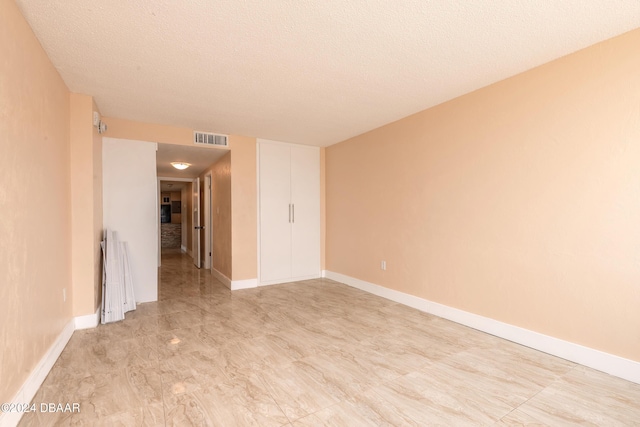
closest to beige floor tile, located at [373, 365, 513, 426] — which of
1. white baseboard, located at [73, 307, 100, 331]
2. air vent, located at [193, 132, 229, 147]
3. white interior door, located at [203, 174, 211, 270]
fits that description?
white baseboard, located at [73, 307, 100, 331]

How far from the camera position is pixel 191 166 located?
588 cm

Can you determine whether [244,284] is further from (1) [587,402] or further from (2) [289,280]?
(1) [587,402]

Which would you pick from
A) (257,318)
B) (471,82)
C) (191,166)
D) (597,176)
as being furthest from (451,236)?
(191,166)

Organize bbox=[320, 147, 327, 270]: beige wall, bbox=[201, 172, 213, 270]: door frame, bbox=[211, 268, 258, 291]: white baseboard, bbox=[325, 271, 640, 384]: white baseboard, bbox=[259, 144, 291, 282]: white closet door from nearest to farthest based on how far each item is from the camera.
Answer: bbox=[325, 271, 640, 384]: white baseboard < bbox=[211, 268, 258, 291]: white baseboard < bbox=[259, 144, 291, 282]: white closet door < bbox=[320, 147, 327, 270]: beige wall < bbox=[201, 172, 213, 270]: door frame

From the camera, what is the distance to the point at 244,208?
4668mm

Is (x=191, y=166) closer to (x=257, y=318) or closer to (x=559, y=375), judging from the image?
(x=257, y=318)

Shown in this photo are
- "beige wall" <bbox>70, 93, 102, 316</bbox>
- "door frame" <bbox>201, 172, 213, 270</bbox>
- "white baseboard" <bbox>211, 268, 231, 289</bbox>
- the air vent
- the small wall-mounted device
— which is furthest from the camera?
"door frame" <bbox>201, 172, 213, 270</bbox>

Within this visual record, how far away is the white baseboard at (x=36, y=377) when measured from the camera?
1.54 metres

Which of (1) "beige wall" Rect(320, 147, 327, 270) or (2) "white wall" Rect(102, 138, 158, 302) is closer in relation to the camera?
(2) "white wall" Rect(102, 138, 158, 302)

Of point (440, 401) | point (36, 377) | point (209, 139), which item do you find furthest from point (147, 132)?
point (440, 401)

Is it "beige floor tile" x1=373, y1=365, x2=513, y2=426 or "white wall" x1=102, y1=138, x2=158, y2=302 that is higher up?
"white wall" x1=102, y1=138, x2=158, y2=302

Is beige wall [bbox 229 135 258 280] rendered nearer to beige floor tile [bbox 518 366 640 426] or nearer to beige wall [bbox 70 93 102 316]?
beige wall [bbox 70 93 102 316]

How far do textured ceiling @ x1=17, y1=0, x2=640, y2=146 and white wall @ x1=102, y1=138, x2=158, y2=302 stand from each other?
0.71 m

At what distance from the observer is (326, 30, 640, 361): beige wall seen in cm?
207
